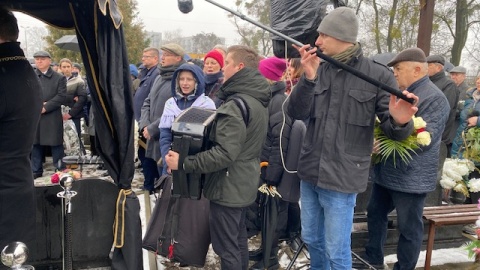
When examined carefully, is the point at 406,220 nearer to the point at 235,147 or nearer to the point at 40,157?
the point at 235,147

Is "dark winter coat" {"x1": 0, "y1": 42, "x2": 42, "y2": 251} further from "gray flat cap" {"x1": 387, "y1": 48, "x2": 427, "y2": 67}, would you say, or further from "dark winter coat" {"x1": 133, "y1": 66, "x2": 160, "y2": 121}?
"dark winter coat" {"x1": 133, "y1": 66, "x2": 160, "y2": 121}

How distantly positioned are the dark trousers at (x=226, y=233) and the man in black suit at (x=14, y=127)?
4.59 ft

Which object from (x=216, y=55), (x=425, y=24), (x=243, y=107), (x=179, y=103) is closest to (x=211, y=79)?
(x=216, y=55)

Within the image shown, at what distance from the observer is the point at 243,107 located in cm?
290

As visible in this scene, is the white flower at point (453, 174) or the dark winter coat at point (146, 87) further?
the dark winter coat at point (146, 87)

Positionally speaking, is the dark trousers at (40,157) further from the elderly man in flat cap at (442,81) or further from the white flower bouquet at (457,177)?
the elderly man in flat cap at (442,81)

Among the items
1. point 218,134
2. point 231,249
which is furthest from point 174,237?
point 218,134

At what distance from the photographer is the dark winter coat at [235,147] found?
111 inches

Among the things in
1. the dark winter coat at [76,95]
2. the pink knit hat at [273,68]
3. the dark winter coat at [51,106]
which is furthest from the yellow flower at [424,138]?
the dark winter coat at [76,95]

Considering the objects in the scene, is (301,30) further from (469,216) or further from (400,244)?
(469,216)

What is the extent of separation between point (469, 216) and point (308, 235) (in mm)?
1901

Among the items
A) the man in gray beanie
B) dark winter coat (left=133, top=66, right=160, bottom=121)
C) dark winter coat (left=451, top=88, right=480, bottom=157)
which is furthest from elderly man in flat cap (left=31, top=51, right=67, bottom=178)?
dark winter coat (left=451, top=88, right=480, bottom=157)

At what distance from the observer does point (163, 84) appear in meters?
5.07

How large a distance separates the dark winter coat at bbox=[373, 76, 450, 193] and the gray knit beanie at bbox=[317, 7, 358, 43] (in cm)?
110
